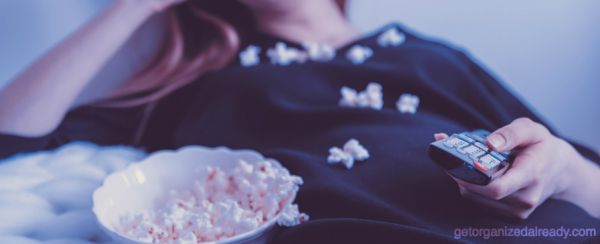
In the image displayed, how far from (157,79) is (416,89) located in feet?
1.54

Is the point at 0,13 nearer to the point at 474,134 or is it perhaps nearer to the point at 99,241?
the point at 99,241

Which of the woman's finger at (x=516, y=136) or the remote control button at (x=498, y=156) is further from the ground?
the woman's finger at (x=516, y=136)

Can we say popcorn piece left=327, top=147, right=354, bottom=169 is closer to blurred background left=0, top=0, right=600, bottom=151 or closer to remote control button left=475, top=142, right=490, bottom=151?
remote control button left=475, top=142, right=490, bottom=151

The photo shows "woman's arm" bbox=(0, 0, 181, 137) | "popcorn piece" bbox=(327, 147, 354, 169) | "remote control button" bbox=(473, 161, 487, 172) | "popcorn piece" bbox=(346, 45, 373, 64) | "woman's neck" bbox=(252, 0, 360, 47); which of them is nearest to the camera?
"remote control button" bbox=(473, 161, 487, 172)

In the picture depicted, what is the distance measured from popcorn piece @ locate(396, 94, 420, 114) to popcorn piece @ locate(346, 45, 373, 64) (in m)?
0.12

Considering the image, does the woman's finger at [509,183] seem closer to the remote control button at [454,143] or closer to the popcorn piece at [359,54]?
the remote control button at [454,143]

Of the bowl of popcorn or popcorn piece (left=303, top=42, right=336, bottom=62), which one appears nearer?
the bowl of popcorn

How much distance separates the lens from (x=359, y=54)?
0.87m

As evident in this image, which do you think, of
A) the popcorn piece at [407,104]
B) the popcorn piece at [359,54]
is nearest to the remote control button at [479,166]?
the popcorn piece at [407,104]

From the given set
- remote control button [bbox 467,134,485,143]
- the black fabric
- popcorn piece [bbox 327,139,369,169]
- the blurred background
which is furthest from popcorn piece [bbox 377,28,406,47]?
remote control button [bbox 467,134,485,143]

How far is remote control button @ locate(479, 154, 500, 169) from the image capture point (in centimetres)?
46

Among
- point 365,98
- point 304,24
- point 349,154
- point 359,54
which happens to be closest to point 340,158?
point 349,154

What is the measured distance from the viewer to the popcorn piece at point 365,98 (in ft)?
2.54

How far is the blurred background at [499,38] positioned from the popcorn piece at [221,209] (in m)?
0.47
